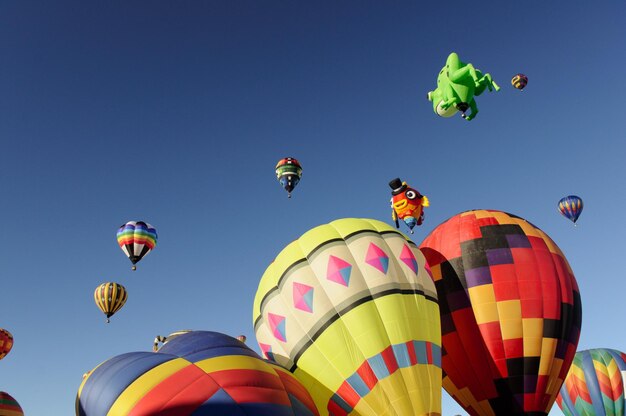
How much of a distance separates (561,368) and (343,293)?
637 cm

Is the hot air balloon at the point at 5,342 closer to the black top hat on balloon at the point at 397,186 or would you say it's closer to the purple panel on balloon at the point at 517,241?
the black top hat on balloon at the point at 397,186

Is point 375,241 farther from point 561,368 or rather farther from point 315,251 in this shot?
point 561,368

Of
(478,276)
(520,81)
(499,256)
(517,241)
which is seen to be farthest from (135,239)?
(520,81)

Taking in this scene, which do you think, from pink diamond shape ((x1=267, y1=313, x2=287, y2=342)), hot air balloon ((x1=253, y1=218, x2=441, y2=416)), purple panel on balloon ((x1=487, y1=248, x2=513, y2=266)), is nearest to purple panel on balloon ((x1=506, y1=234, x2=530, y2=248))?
purple panel on balloon ((x1=487, y1=248, x2=513, y2=266))

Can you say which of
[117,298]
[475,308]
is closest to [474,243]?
[475,308]

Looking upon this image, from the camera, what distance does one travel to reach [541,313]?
1178cm

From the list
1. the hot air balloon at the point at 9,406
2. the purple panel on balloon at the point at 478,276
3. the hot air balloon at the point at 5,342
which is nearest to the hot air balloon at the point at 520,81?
the purple panel on balloon at the point at 478,276

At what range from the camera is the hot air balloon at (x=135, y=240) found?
72.0 feet

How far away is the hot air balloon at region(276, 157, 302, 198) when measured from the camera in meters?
24.7

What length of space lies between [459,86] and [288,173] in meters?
10.5

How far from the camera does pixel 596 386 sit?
19578 mm

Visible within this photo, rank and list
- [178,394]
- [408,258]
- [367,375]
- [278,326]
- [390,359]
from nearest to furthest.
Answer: [178,394], [367,375], [390,359], [278,326], [408,258]

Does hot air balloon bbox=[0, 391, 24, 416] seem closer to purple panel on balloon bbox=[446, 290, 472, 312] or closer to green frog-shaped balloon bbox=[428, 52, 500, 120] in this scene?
purple panel on balloon bbox=[446, 290, 472, 312]

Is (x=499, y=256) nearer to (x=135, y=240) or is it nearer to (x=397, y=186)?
(x=397, y=186)
